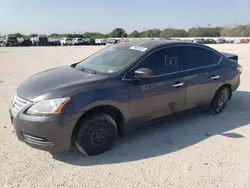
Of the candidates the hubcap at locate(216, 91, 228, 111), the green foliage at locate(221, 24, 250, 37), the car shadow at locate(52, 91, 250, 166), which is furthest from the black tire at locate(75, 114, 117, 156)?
the green foliage at locate(221, 24, 250, 37)

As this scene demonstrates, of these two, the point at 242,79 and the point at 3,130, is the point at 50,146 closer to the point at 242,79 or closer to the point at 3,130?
the point at 3,130

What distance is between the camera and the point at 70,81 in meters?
3.61

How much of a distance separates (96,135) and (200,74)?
2.36 meters

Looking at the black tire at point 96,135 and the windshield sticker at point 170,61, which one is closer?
the black tire at point 96,135

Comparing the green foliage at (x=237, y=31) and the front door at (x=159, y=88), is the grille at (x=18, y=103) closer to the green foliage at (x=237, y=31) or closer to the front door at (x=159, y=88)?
the front door at (x=159, y=88)

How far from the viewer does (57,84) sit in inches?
139

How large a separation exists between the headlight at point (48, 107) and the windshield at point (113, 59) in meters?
1.02

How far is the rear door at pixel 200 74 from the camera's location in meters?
4.59

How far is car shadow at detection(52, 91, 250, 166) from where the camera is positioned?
3.58 m

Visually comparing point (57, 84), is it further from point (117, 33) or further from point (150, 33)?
point (150, 33)

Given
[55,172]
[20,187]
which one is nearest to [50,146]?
[55,172]

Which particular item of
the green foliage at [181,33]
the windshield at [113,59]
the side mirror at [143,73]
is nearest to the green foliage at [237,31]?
the green foliage at [181,33]

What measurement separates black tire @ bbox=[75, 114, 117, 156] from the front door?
1.35 feet

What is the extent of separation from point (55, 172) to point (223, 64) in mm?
3952
